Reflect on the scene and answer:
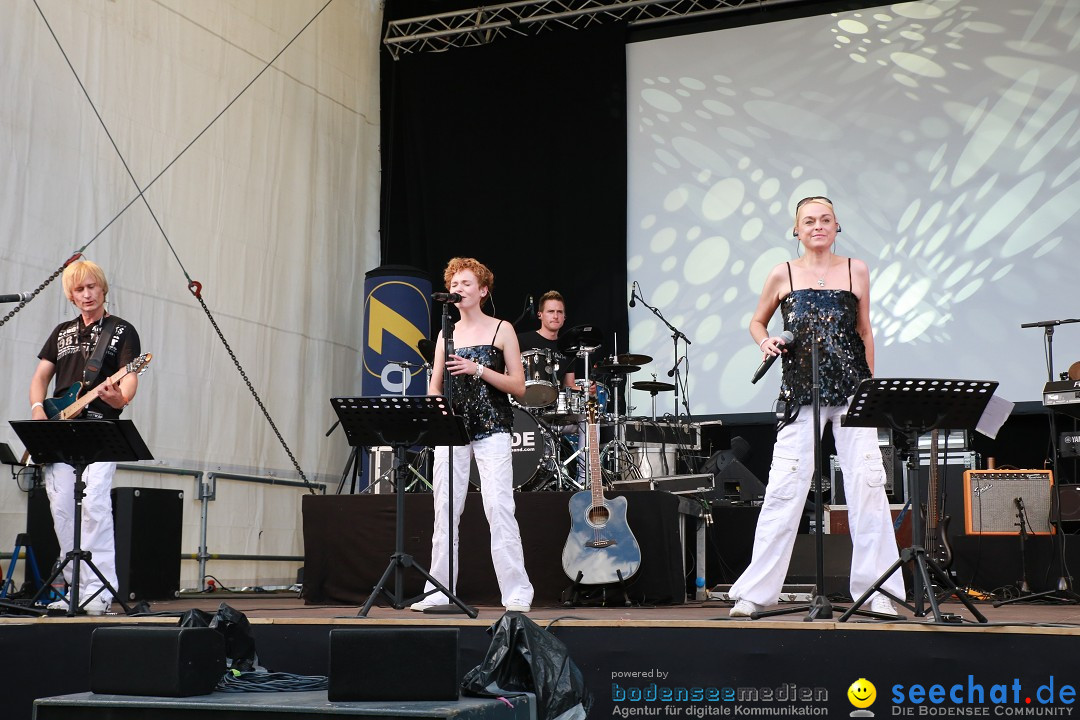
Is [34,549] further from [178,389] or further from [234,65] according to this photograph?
[234,65]

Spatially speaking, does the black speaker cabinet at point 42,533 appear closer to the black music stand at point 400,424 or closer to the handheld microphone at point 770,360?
the black music stand at point 400,424

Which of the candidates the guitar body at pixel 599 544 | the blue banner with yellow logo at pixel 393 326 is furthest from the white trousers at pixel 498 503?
the blue banner with yellow logo at pixel 393 326

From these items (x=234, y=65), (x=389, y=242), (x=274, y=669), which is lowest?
(x=274, y=669)

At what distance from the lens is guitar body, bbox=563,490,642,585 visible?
20.8 ft

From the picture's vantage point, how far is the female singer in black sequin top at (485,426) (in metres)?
5.37

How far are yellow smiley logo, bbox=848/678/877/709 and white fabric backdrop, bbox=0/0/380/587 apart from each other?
5664 mm

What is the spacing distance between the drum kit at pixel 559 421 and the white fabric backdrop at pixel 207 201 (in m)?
2.88

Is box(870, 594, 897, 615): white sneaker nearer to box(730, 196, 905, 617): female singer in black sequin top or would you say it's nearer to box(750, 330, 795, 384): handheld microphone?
box(730, 196, 905, 617): female singer in black sequin top

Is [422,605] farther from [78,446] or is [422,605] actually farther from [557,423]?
[557,423]

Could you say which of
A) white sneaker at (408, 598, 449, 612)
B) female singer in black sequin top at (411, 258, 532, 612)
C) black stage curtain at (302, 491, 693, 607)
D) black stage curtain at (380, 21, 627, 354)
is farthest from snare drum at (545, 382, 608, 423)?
black stage curtain at (380, 21, 627, 354)

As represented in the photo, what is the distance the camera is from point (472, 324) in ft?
18.3

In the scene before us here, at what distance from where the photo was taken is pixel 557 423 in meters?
8.05

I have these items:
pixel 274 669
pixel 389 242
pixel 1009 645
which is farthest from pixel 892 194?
pixel 274 669

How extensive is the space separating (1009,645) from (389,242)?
28.6ft
